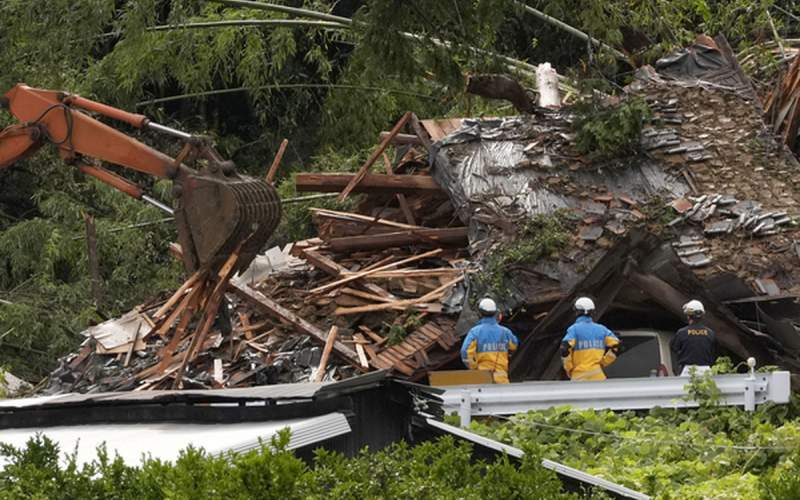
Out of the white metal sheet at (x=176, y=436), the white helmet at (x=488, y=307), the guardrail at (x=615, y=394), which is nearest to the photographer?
the white metal sheet at (x=176, y=436)

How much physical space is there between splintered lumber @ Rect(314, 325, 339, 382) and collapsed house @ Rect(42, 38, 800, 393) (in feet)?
0.06

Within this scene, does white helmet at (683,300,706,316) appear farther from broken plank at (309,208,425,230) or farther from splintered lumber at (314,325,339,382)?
broken plank at (309,208,425,230)

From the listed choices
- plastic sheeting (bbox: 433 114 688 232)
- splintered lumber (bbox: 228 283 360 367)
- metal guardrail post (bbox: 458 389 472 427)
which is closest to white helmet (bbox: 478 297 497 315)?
Answer: splintered lumber (bbox: 228 283 360 367)

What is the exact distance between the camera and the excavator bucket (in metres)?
12.4

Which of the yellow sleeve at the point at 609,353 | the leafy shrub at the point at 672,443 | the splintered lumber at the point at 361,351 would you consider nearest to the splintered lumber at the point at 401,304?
the splintered lumber at the point at 361,351

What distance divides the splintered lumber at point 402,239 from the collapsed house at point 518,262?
0.02 meters

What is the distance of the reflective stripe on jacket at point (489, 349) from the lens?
38.7ft

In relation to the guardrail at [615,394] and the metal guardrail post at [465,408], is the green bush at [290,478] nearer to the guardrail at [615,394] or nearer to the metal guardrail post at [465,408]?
the metal guardrail post at [465,408]

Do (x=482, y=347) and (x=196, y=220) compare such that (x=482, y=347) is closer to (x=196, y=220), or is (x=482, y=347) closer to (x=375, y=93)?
(x=196, y=220)

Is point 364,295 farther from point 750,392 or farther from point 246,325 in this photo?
point 750,392

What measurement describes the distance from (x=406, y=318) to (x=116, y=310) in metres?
9.33

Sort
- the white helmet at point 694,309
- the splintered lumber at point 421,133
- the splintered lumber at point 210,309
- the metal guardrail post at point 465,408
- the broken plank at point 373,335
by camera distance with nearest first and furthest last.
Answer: the metal guardrail post at point 465,408 < the white helmet at point 694,309 < the splintered lumber at point 210,309 < the broken plank at point 373,335 < the splintered lumber at point 421,133

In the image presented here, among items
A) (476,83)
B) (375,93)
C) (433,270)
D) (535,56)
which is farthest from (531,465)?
(535,56)

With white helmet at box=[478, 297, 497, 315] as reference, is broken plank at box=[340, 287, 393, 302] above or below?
above
